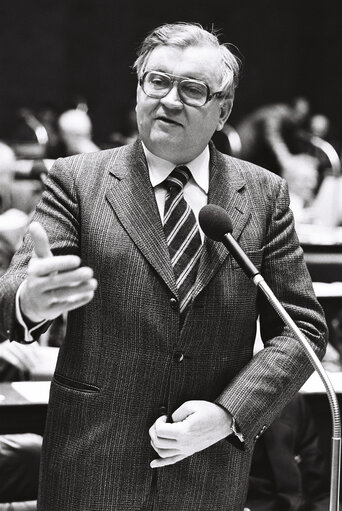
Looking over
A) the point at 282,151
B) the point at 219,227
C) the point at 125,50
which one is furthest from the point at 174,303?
the point at 125,50

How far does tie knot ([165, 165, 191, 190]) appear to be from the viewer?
4.99 feet

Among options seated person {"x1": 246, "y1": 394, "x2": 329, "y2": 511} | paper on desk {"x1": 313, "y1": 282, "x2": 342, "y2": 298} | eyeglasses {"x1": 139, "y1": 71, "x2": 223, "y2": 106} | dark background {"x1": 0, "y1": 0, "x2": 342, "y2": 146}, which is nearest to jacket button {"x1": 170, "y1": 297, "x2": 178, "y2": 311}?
eyeglasses {"x1": 139, "y1": 71, "x2": 223, "y2": 106}

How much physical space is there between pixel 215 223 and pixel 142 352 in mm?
242

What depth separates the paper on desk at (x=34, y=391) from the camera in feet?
7.25

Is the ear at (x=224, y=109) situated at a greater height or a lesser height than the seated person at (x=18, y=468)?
greater

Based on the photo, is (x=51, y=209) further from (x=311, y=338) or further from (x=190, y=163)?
(x=311, y=338)

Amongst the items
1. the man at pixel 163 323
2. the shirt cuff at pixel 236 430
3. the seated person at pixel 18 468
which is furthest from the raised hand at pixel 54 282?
the seated person at pixel 18 468

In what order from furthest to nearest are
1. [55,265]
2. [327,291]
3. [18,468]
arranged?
[327,291] → [18,468] → [55,265]

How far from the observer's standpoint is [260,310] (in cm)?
157

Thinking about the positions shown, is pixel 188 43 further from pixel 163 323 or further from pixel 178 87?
pixel 163 323

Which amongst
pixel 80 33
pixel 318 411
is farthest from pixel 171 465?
pixel 80 33

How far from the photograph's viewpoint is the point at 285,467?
2.37 meters

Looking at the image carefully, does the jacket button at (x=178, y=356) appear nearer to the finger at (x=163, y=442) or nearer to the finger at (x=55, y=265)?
the finger at (x=163, y=442)

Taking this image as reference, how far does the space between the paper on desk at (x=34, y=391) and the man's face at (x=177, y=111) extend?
92 centimetres
